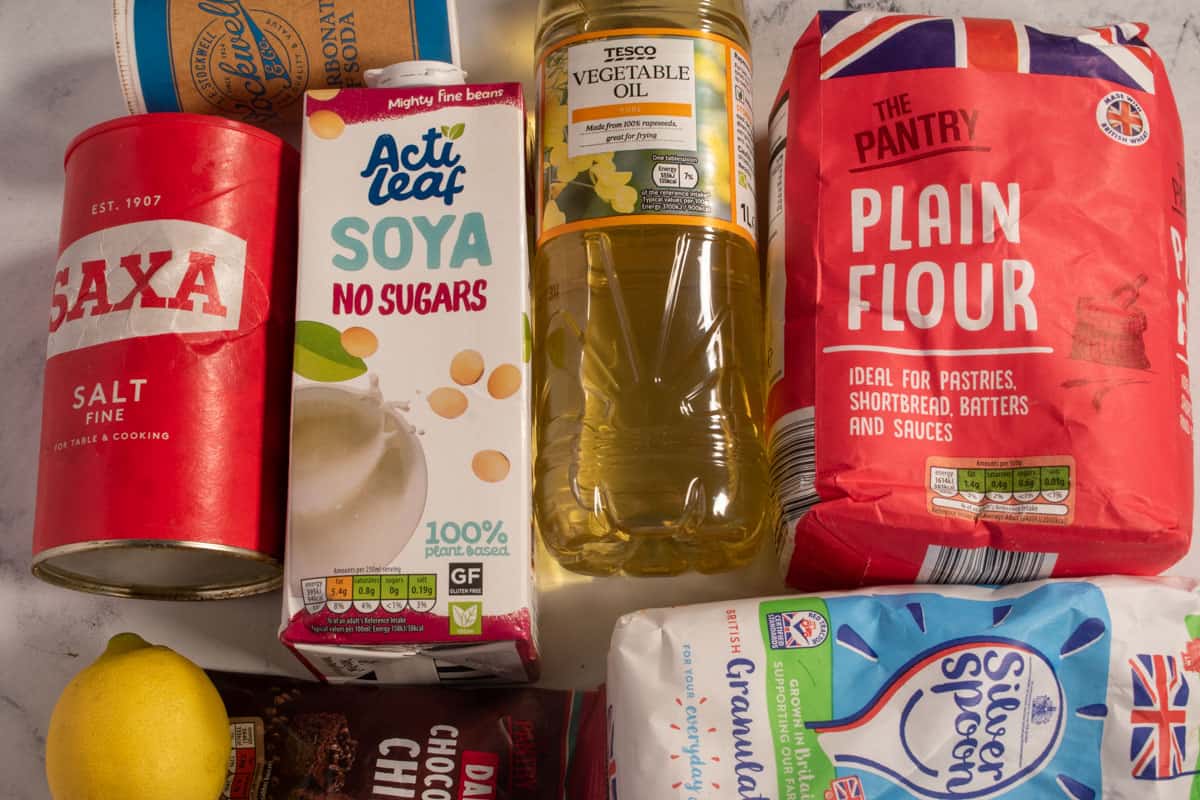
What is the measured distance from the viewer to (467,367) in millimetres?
895

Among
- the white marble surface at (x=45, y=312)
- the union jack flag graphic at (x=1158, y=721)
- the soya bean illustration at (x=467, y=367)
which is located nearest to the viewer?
the union jack flag graphic at (x=1158, y=721)

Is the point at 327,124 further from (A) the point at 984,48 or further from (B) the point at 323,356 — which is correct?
(A) the point at 984,48

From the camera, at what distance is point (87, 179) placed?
36.3 inches

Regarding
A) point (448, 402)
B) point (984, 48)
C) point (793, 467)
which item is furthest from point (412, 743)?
point (984, 48)

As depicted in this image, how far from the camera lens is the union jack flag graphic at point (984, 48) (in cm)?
91

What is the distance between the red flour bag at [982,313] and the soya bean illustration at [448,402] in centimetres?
27

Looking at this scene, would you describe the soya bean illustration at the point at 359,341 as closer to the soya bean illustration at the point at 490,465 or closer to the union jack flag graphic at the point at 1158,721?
the soya bean illustration at the point at 490,465

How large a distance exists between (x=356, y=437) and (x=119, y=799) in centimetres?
33

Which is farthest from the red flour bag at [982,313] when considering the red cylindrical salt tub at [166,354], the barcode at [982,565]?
the red cylindrical salt tub at [166,354]

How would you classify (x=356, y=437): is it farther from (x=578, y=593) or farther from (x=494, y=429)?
(x=578, y=593)

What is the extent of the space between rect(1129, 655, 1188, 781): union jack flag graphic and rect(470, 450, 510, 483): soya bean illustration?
0.51m

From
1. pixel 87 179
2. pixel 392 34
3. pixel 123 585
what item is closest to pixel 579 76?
pixel 392 34

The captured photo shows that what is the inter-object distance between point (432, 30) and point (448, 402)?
0.35 meters

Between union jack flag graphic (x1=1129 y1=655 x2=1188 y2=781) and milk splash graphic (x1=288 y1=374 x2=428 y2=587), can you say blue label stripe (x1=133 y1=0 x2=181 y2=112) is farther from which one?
union jack flag graphic (x1=1129 y1=655 x2=1188 y2=781)
